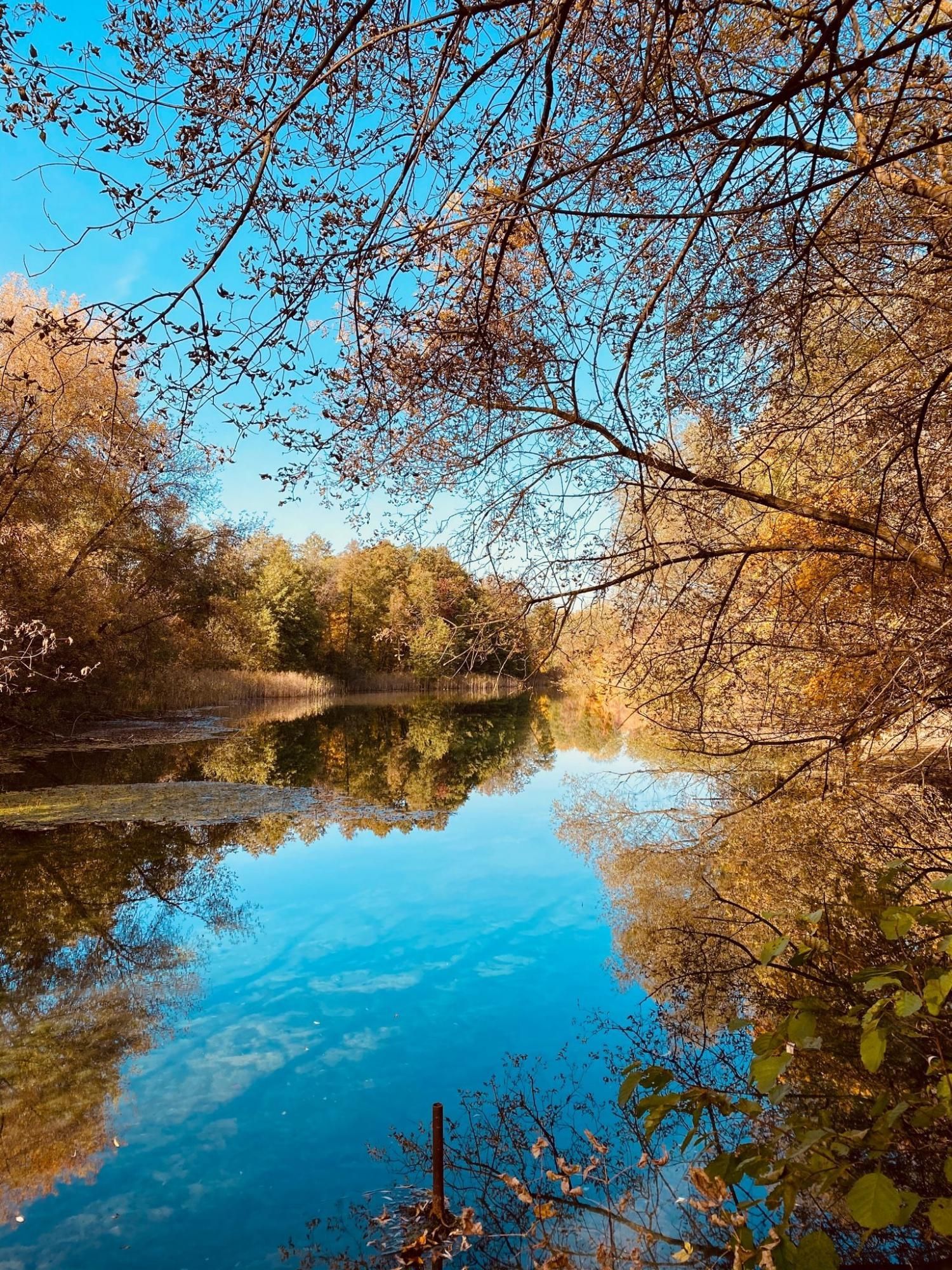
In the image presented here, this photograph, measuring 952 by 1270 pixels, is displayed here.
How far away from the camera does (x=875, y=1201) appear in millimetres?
1286

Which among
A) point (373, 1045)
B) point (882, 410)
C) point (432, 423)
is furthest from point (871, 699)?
point (373, 1045)

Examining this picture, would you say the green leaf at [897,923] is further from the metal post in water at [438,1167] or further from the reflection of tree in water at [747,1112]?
the metal post in water at [438,1167]

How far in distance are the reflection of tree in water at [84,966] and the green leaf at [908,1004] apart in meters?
3.49

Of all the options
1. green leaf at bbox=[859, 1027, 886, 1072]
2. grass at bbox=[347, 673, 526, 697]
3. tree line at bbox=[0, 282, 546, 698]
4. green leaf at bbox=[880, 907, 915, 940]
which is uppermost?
tree line at bbox=[0, 282, 546, 698]

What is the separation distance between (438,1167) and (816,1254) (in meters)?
1.91

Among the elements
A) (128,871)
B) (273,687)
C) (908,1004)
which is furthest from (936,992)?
(273,687)

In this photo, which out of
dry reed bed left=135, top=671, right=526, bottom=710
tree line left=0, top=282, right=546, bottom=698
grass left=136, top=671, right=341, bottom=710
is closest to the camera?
tree line left=0, top=282, right=546, bottom=698

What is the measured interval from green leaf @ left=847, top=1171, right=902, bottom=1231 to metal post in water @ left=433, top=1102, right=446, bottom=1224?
175 centimetres

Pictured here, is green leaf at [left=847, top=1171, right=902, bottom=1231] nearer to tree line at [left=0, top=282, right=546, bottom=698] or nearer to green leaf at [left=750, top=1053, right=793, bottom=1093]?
green leaf at [left=750, top=1053, right=793, bottom=1093]

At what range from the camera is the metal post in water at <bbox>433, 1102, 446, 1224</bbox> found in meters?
2.76

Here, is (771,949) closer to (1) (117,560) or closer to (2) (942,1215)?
(2) (942,1215)

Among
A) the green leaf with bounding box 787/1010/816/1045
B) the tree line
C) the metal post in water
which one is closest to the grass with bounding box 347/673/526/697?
the tree line

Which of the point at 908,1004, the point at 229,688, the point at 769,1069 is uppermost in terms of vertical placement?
the point at 229,688

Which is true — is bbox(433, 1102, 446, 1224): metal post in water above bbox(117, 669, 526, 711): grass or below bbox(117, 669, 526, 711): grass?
below
